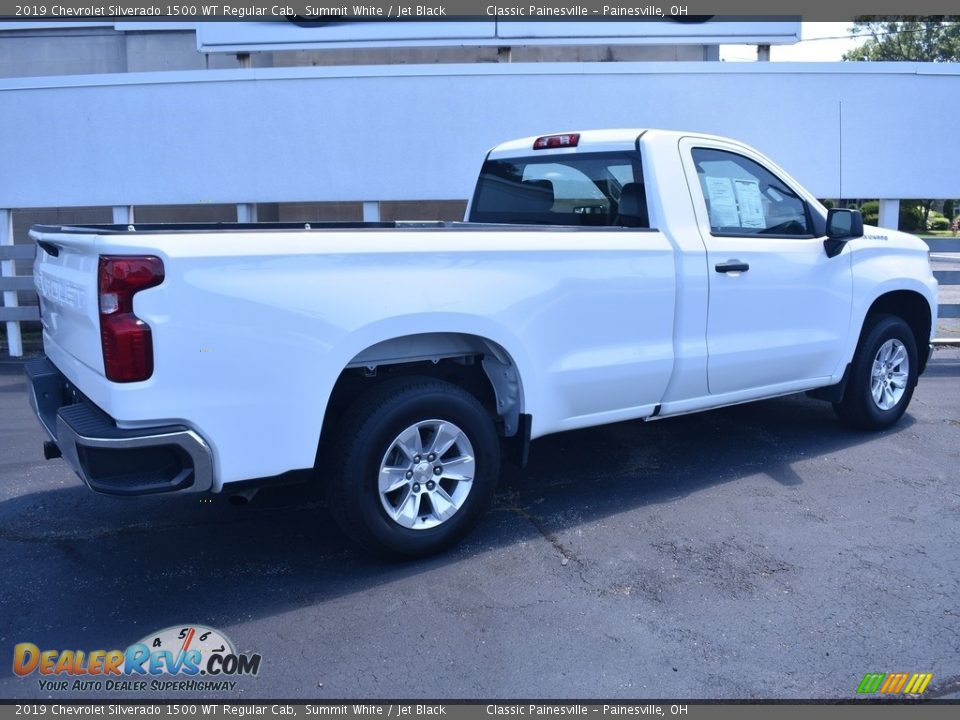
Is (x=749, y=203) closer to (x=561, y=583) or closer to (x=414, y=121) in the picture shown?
(x=561, y=583)

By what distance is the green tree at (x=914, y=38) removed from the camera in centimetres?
4359

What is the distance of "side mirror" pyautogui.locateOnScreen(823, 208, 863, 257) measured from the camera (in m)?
5.77

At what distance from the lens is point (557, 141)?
5.68 metres

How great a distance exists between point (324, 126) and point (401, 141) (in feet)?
3.10

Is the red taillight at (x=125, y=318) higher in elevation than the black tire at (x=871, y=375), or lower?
higher

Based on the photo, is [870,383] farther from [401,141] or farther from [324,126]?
[324,126]

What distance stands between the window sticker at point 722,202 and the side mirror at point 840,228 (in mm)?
793

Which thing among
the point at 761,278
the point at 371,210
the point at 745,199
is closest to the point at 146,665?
the point at 761,278

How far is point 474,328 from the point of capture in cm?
428

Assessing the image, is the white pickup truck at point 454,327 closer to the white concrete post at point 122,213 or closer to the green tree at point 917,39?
the white concrete post at point 122,213

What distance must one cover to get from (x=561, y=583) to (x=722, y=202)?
8.76 feet

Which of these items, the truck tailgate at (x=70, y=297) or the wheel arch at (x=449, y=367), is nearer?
the truck tailgate at (x=70, y=297)

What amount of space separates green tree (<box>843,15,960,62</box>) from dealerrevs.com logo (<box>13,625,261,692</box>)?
154 ft

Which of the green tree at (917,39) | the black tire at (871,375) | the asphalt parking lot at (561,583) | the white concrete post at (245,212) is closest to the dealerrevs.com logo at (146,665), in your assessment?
the asphalt parking lot at (561,583)
